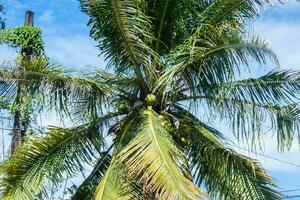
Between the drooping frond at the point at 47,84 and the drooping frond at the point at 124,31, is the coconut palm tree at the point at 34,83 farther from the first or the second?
the drooping frond at the point at 124,31

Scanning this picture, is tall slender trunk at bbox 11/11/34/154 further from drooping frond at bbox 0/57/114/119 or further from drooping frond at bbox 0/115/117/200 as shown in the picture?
drooping frond at bbox 0/57/114/119

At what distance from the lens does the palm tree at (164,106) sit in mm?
9695

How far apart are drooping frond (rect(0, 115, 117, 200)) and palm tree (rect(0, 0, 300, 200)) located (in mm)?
15

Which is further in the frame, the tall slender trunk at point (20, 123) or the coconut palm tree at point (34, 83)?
the tall slender trunk at point (20, 123)

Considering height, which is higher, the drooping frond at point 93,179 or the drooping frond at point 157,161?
the drooping frond at point 157,161

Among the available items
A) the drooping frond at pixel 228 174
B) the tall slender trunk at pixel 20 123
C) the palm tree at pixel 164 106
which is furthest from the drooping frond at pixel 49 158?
the tall slender trunk at pixel 20 123

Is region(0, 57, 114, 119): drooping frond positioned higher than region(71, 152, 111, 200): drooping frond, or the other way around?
region(0, 57, 114, 119): drooping frond

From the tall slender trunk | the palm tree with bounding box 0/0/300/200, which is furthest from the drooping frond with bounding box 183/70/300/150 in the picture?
the tall slender trunk

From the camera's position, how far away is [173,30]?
11.2 metres

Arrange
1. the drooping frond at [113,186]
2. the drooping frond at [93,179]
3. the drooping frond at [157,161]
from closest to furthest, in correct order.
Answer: the drooping frond at [157,161] → the drooping frond at [113,186] → the drooping frond at [93,179]

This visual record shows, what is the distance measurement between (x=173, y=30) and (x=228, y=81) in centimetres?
163

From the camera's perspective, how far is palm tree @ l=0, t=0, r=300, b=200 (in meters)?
9.70

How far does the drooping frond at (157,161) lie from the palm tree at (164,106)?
21 millimetres

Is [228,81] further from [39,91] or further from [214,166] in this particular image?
[39,91]
